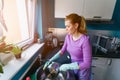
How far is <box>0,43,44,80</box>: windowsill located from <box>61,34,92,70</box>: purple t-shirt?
522mm

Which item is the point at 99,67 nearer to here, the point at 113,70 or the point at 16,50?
the point at 113,70

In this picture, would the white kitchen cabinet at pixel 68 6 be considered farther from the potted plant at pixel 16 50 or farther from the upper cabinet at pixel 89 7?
the potted plant at pixel 16 50

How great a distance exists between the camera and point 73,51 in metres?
1.32

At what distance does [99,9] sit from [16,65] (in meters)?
1.46

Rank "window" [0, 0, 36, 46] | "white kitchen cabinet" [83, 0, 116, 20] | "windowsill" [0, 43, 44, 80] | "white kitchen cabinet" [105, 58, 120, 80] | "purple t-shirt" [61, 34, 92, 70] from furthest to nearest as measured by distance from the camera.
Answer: "white kitchen cabinet" [105, 58, 120, 80] → "white kitchen cabinet" [83, 0, 116, 20] → "window" [0, 0, 36, 46] → "purple t-shirt" [61, 34, 92, 70] → "windowsill" [0, 43, 44, 80]

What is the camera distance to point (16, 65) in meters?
1.23

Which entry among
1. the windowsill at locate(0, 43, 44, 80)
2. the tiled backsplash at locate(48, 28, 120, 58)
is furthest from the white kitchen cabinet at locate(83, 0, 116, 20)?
the windowsill at locate(0, 43, 44, 80)

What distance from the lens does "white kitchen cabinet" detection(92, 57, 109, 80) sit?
1949mm

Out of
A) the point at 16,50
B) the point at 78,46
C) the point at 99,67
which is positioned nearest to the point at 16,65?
the point at 16,50

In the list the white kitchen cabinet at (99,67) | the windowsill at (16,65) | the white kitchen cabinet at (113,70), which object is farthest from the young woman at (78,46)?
the white kitchen cabinet at (113,70)

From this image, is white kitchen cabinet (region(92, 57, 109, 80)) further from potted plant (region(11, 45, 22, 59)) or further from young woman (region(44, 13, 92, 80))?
potted plant (region(11, 45, 22, 59))

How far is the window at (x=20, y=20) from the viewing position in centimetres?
145

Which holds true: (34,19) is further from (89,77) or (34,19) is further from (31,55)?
(89,77)

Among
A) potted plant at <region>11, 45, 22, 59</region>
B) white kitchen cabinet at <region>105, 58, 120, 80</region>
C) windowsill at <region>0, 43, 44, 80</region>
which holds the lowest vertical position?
white kitchen cabinet at <region>105, 58, 120, 80</region>
